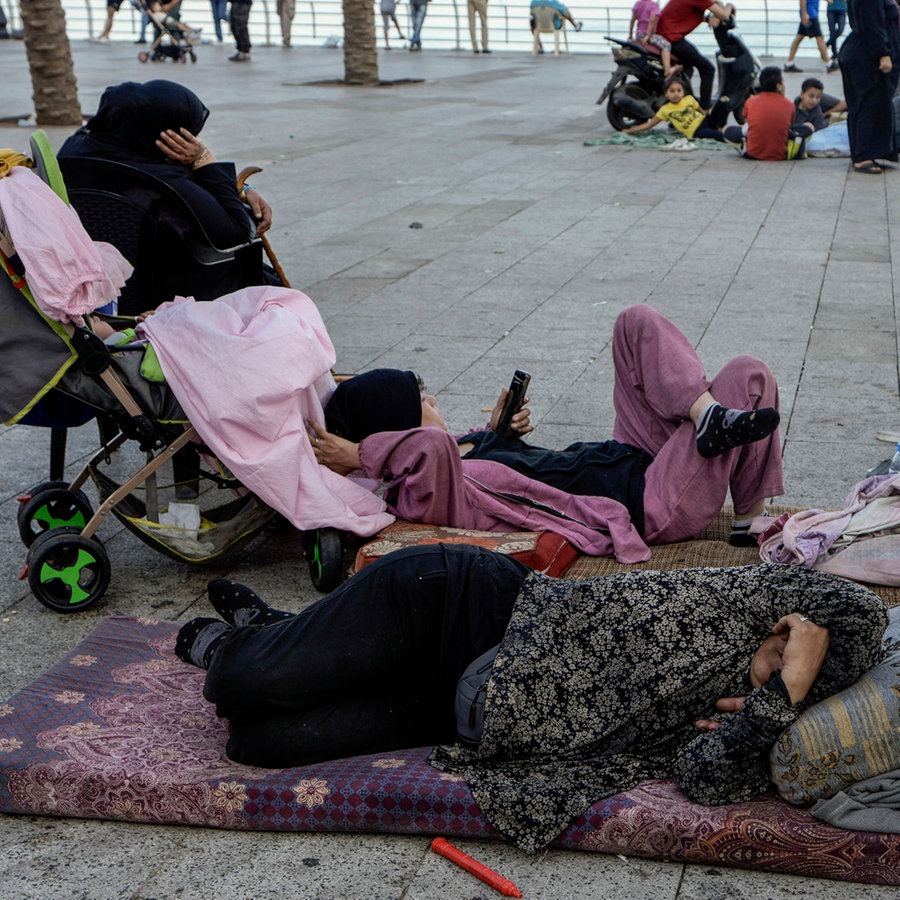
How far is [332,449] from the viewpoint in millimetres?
3824

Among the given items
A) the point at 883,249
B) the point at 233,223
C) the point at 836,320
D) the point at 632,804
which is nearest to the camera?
the point at 632,804

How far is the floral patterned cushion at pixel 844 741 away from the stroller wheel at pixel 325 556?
61.8 inches

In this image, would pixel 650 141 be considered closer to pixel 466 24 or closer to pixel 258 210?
pixel 258 210

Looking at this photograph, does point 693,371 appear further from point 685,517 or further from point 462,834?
point 462,834

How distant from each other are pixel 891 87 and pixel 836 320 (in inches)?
215

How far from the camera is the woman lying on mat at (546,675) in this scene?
2.56m

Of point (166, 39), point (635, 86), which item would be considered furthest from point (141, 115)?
point (166, 39)

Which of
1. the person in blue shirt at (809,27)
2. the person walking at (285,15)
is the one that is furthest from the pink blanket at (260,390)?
the person walking at (285,15)

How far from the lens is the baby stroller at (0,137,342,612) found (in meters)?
3.57

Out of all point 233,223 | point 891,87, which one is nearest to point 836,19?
point 891,87

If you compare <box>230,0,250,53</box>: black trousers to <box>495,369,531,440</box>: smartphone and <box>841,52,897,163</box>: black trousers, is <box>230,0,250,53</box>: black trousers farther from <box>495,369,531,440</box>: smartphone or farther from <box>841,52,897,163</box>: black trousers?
<box>495,369,531,440</box>: smartphone

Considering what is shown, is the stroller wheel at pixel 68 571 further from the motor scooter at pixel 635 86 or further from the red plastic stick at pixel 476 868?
the motor scooter at pixel 635 86

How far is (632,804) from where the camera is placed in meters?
2.57

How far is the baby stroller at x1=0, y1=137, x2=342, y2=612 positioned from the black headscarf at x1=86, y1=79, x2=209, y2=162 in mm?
933
